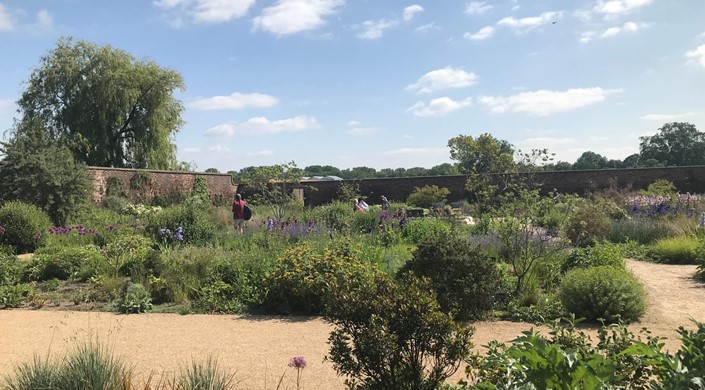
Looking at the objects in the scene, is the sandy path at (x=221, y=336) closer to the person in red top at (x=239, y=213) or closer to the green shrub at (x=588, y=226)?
the green shrub at (x=588, y=226)

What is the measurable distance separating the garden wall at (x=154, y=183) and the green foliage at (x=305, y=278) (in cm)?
1433

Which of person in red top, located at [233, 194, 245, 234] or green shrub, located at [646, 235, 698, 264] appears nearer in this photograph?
green shrub, located at [646, 235, 698, 264]

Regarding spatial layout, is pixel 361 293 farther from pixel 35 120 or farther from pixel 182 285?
pixel 35 120

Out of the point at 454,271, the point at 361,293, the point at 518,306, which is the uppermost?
the point at 361,293

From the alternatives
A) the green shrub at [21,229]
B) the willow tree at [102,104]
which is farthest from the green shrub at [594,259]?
the willow tree at [102,104]

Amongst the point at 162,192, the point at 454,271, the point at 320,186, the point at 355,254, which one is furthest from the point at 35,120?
the point at 454,271

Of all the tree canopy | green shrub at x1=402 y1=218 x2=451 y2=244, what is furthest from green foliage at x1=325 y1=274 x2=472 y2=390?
the tree canopy

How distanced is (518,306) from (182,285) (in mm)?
5013

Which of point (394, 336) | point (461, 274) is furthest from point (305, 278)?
point (394, 336)

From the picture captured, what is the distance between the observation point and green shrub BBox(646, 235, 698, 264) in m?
10.3

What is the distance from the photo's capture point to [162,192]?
2377 centimetres

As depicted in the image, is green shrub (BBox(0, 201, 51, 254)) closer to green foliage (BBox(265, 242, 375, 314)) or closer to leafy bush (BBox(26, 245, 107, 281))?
leafy bush (BBox(26, 245, 107, 281))

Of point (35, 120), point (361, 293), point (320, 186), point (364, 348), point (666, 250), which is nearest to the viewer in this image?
point (364, 348)

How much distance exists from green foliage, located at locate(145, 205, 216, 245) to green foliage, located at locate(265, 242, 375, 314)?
5273 mm
